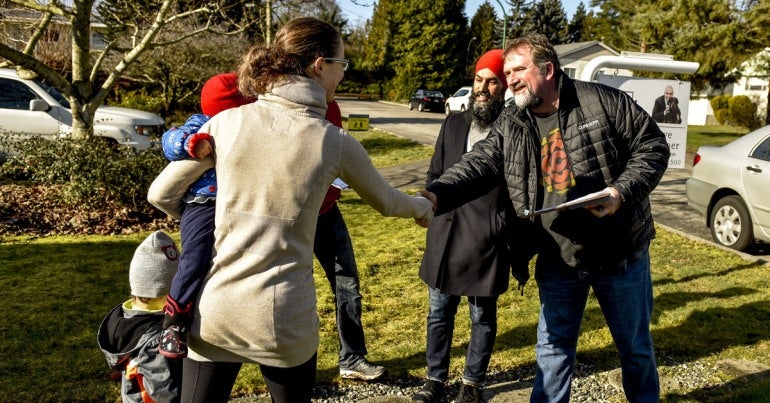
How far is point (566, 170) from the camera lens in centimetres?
285

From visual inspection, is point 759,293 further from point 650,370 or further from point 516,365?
point 650,370

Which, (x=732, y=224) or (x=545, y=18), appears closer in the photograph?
(x=732, y=224)

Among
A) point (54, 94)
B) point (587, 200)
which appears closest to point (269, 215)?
point (587, 200)

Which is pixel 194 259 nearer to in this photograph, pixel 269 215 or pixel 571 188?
pixel 269 215

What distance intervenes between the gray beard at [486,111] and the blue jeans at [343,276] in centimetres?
96

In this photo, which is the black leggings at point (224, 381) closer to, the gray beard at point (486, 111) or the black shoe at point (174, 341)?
the black shoe at point (174, 341)

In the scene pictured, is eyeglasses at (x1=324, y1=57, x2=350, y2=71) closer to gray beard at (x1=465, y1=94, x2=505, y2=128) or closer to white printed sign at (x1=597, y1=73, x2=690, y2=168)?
gray beard at (x1=465, y1=94, x2=505, y2=128)

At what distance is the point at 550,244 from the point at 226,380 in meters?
1.54

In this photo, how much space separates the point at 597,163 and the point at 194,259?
175 cm

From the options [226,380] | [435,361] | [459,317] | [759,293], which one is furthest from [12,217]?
[759,293]

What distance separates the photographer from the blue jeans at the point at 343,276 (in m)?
3.77

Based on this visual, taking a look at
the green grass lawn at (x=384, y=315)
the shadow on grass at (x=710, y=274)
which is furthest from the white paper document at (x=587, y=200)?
the shadow on grass at (x=710, y=274)

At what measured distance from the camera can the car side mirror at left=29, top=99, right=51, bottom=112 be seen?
10.7 m

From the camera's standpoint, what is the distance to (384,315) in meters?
5.05
